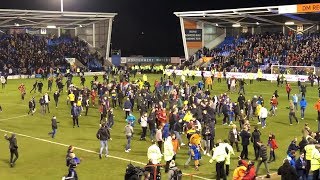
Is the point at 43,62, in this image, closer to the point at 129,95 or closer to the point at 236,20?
the point at 236,20

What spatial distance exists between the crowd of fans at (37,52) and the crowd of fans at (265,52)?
18488 millimetres

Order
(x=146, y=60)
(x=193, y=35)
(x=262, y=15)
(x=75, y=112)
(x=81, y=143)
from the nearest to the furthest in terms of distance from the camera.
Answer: (x=81, y=143) → (x=75, y=112) → (x=262, y=15) → (x=193, y=35) → (x=146, y=60)

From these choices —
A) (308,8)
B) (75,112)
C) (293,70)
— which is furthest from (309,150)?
(308,8)

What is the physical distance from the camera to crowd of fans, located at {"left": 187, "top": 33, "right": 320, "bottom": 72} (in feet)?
189

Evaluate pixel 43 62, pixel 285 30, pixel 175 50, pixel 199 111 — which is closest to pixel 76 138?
pixel 199 111

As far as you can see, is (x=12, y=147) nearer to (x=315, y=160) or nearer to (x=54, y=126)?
(x=54, y=126)

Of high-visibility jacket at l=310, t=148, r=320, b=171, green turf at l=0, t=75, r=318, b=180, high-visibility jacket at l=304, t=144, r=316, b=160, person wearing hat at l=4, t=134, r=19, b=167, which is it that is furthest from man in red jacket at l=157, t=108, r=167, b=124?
high-visibility jacket at l=310, t=148, r=320, b=171

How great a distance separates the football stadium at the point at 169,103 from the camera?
20109 mm

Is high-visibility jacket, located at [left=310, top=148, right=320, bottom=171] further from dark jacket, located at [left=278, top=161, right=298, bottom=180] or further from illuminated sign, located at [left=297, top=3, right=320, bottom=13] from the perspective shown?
illuminated sign, located at [left=297, top=3, right=320, bottom=13]

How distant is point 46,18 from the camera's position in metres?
69.9

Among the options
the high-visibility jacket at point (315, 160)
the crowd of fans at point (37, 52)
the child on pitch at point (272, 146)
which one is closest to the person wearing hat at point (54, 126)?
the child on pitch at point (272, 146)

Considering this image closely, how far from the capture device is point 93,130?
29.9m

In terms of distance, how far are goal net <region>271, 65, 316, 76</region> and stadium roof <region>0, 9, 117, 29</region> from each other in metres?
29.9

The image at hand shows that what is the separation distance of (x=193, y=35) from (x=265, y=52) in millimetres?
14407
